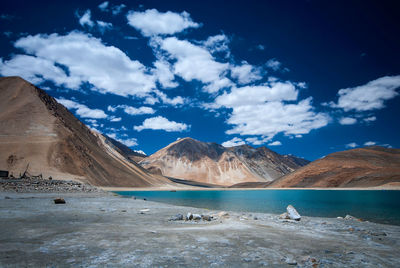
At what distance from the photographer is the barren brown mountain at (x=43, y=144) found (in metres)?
56.4

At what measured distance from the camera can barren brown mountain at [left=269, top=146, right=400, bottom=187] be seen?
102188mm

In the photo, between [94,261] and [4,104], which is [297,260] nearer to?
[94,261]

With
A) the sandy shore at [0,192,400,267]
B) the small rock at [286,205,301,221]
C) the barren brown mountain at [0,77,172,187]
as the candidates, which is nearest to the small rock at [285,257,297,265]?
the sandy shore at [0,192,400,267]

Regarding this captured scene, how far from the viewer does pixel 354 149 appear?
135 meters

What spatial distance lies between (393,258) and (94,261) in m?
8.01

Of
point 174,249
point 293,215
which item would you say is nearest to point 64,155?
point 293,215

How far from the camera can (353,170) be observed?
113 m

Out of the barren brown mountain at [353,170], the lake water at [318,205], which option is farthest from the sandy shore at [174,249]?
the barren brown mountain at [353,170]

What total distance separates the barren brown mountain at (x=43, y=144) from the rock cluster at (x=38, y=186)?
16.4 meters

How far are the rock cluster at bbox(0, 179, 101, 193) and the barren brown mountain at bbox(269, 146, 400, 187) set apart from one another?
350ft

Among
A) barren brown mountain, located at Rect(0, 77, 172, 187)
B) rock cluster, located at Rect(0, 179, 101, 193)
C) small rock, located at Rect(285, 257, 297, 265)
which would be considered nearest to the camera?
small rock, located at Rect(285, 257, 297, 265)

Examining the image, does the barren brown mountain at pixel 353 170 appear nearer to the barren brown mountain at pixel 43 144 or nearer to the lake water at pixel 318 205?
the lake water at pixel 318 205

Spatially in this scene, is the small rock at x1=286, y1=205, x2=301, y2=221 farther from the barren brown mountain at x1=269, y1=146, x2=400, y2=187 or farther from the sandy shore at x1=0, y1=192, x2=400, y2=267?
the barren brown mountain at x1=269, y1=146, x2=400, y2=187

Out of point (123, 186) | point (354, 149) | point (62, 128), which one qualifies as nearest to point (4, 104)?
point (62, 128)
